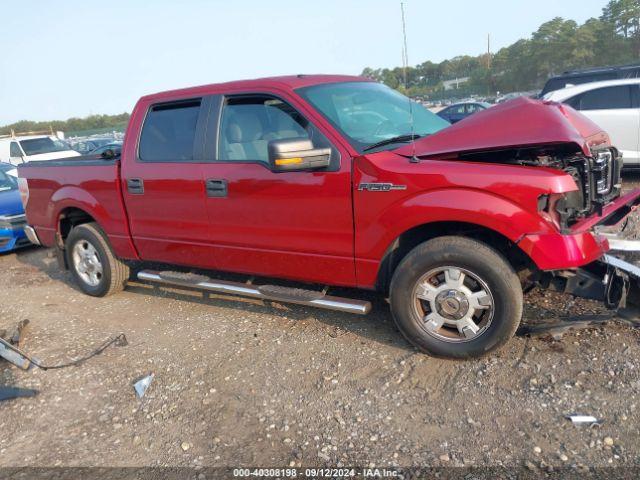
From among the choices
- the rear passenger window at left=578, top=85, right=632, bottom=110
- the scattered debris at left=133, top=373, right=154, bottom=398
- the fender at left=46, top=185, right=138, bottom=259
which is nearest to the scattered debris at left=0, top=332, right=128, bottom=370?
the scattered debris at left=133, top=373, right=154, bottom=398

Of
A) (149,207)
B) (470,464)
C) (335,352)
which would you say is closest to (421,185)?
(335,352)

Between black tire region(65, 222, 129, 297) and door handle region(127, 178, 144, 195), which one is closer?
door handle region(127, 178, 144, 195)

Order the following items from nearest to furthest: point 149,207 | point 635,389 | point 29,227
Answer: point 635,389 → point 149,207 → point 29,227

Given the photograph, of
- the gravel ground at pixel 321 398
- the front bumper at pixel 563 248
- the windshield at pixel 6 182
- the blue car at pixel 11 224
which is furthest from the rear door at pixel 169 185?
the windshield at pixel 6 182

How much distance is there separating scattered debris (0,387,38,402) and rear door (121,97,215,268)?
1.58 meters

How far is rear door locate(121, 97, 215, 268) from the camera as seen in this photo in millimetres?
4266

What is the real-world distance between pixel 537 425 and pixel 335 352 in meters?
1.47

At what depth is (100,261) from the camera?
527 centimetres

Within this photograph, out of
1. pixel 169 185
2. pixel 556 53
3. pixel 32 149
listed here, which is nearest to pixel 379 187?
pixel 169 185

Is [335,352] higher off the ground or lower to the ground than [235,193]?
lower

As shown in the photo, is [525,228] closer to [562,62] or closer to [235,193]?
[235,193]

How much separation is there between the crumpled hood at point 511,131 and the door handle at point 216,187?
1412mm

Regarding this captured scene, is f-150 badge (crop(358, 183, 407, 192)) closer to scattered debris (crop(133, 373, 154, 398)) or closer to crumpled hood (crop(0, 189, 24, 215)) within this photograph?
scattered debris (crop(133, 373, 154, 398))

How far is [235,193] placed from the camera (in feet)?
13.1
